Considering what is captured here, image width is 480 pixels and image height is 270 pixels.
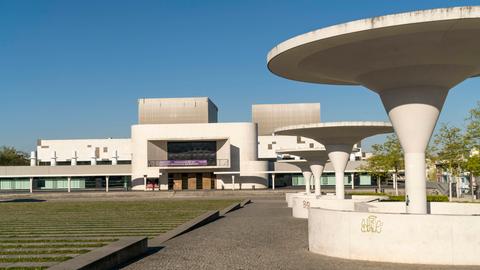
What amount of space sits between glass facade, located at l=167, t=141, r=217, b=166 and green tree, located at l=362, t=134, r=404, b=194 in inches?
751

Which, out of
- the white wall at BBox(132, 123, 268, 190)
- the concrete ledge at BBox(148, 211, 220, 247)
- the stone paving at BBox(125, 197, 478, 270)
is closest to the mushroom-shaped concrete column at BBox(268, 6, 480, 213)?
the stone paving at BBox(125, 197, 478, 270)

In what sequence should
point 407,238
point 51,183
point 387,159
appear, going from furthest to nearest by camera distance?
point 51,183, point 387,159, point 407,238

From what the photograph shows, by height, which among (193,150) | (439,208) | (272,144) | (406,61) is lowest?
(439,208)

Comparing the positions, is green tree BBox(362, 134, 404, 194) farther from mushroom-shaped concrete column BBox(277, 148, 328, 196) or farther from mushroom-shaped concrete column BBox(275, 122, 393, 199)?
mushroom-shaped concrete column BBox(275, 122, 393, 199)

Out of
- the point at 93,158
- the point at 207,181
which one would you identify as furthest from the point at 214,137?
the point at 93,158

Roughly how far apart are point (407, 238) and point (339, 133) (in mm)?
13061

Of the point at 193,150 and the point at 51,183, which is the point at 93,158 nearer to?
the point at 51,183

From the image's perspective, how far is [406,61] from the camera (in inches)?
515

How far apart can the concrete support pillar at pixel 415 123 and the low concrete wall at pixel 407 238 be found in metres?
2.35

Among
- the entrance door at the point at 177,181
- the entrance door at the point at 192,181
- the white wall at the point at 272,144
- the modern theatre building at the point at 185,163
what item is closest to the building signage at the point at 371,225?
the modern theatre building at the point at 185,163

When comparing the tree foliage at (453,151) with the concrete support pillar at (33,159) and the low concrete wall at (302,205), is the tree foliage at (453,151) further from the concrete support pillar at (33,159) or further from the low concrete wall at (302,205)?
the concrete support pillar at (33,159)

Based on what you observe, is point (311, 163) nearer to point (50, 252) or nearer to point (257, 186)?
point (50, 252)

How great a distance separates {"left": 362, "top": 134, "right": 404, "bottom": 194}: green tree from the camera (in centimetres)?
5088

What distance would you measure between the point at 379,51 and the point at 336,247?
15.4ft
